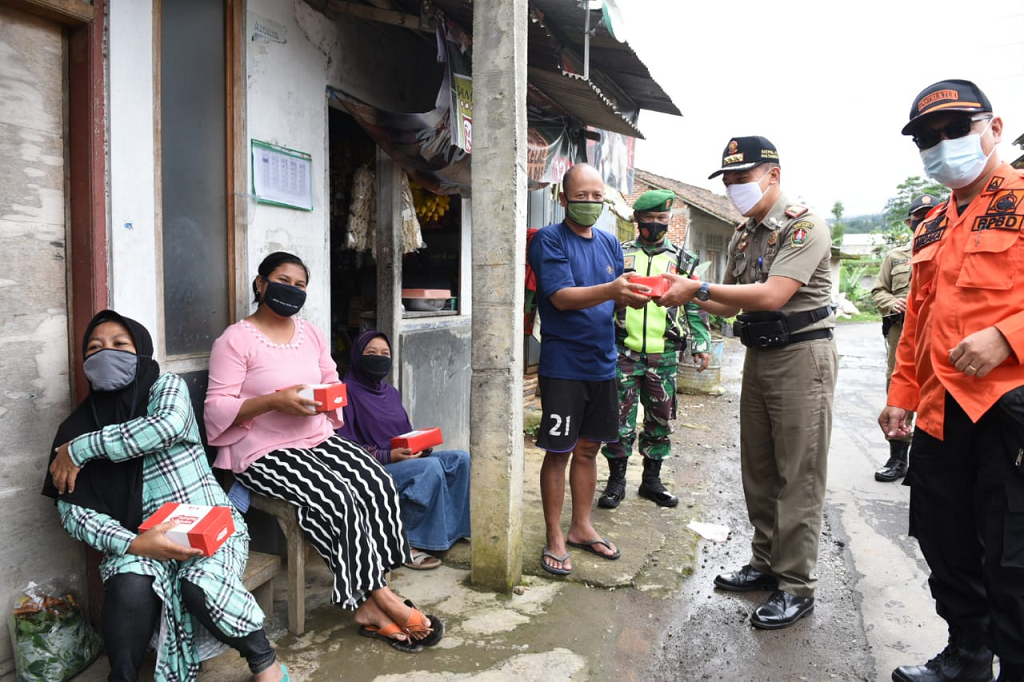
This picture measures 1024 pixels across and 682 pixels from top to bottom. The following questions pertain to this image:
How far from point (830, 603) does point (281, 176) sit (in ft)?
11.7

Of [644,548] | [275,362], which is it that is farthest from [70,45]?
[644,548]

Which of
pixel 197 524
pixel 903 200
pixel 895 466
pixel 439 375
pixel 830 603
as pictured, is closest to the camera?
pixel 197 524

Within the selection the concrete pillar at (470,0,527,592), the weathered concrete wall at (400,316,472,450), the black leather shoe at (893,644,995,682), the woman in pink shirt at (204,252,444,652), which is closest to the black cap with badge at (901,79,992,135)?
the concrete pillar at (470,0,527,592)

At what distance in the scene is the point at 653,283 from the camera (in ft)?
9.91

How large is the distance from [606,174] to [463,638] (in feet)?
17.9

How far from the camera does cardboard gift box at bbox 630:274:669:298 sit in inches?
118

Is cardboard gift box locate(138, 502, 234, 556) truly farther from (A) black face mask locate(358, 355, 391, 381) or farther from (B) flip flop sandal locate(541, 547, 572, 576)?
(B) flip flop sandal locate(541, 547, 572, 576)

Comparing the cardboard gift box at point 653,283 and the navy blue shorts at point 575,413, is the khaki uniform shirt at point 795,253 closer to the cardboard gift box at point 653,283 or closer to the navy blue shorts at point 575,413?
the cardboard gift box at point 653,283

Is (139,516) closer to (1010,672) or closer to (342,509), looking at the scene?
(342,509)

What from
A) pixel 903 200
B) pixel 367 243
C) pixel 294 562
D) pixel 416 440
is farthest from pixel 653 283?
pixel 903 200

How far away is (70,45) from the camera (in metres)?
2.51

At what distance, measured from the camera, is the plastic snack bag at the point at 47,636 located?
233 cm

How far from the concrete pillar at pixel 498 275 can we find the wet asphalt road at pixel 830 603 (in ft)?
3.04

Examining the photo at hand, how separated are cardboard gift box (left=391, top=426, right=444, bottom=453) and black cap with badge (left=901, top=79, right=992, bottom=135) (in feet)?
8.71
